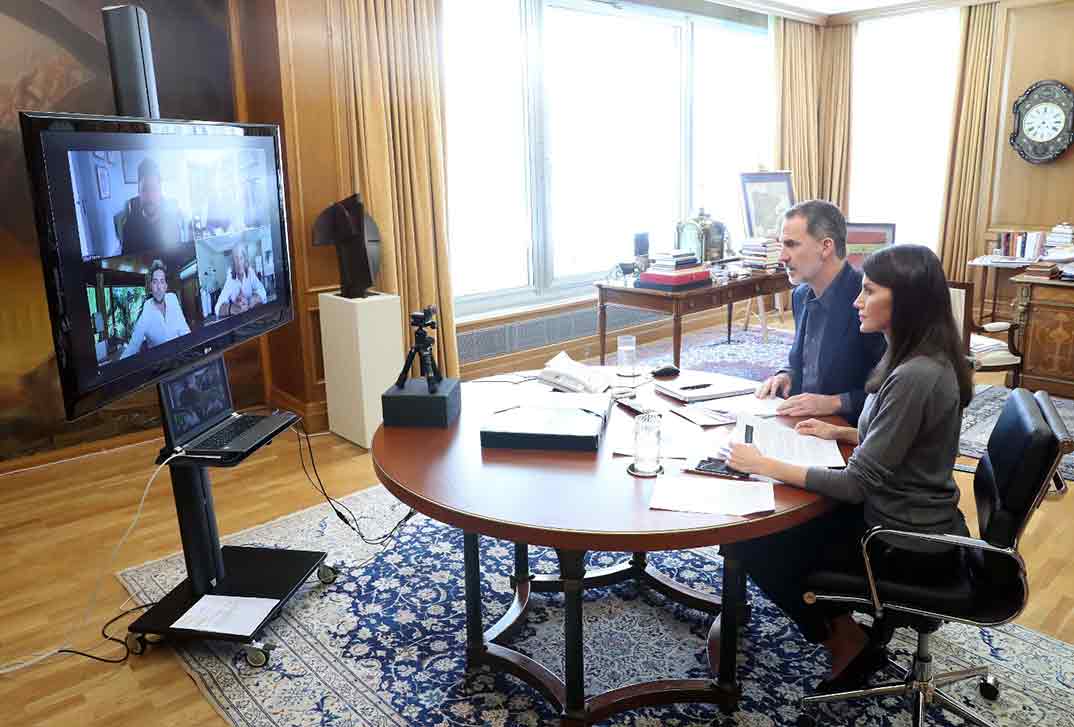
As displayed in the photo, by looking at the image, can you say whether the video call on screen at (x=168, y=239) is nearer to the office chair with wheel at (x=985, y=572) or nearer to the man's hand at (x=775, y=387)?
the man's hand at (x=775, y=387)

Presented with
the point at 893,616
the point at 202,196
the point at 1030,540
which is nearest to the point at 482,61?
the point at 202,196

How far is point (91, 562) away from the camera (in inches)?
117

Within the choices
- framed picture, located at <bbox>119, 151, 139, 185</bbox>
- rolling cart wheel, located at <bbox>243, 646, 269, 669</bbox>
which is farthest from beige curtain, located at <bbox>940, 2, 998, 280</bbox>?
framed picture, located at <bbox>119, 151, 139, 185</bbox>

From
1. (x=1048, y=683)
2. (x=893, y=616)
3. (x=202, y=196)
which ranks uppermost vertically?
(x=202, y=196)

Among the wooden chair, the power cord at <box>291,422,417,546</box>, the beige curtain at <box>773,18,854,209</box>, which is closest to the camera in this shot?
the power cord at <box>291,422,417,546</box>

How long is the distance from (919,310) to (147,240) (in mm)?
1946

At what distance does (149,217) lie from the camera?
2148mm

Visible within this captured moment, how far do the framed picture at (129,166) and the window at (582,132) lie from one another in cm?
285

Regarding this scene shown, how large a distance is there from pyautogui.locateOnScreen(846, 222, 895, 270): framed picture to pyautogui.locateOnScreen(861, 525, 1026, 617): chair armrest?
9.91 ft

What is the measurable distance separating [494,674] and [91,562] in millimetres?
1671

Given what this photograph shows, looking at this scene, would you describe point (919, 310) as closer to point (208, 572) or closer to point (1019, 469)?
point (1019, 469)

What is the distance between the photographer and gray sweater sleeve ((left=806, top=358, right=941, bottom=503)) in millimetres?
1790

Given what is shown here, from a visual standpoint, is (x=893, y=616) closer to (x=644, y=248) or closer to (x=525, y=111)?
(x=644, y=248)

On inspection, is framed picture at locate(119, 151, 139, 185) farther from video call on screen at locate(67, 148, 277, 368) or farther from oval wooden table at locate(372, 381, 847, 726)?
oval wooden table at locate(372, 381, 847, 726)
